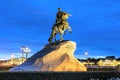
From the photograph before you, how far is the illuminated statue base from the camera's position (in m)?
39.8

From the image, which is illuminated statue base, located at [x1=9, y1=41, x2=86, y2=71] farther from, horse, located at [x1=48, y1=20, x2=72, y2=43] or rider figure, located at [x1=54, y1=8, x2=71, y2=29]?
rider figure, located at [x1=54, y1=8, x2=71, y2=29]

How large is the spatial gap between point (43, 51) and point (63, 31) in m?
2.98

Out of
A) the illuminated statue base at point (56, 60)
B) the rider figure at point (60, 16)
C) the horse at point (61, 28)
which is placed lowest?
the illuminated statue base at point (56, 60)

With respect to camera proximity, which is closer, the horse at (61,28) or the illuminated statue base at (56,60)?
the illuminated statue base at (56,60)

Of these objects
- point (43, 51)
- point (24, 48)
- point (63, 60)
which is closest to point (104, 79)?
point (63, 60)

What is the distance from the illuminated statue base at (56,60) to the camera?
3978 centimetres

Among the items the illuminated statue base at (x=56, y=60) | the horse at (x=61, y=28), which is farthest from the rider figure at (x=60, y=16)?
the illuminated statue base at (x=56, y=60)

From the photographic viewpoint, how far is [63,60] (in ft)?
132

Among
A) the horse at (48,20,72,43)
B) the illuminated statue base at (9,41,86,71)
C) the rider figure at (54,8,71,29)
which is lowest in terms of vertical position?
the illuminated statue base at (9,41,86,71)

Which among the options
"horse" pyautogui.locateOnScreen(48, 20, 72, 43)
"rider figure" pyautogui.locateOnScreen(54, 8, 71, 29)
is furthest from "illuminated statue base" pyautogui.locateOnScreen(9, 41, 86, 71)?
"rider figure" pyautogui.locateOnScreen(54, 8, 71, 29)

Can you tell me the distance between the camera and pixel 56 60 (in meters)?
40.5

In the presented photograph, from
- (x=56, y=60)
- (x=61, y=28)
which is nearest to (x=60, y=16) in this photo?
(x=61, y=28)

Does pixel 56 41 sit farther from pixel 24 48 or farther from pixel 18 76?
pixel 24 48

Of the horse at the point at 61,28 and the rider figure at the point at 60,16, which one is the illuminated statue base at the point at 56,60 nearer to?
the horse at the point at 61,28
